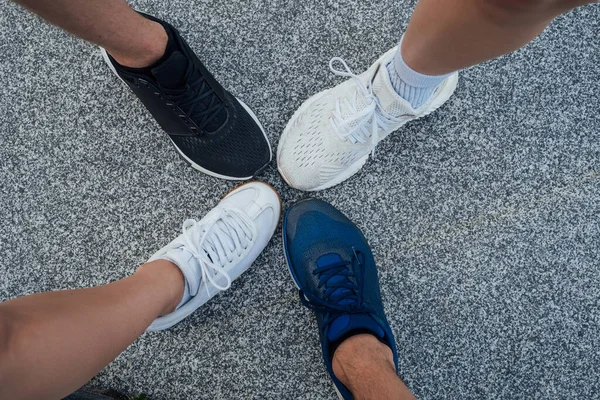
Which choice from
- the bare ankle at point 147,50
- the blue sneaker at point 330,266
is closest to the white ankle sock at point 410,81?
the blue sneaker at point 330,266

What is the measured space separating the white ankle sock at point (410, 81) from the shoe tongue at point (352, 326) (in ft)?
1.26

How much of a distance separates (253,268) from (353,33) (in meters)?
0.51

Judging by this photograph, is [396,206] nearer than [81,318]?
No

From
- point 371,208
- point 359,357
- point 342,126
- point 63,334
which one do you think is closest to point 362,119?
point 342,126

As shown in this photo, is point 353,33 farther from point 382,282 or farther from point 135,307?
point 135,307

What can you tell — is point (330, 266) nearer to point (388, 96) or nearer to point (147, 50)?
point (388, 96)

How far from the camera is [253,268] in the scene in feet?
2.81

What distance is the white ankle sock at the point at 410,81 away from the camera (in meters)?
0.65

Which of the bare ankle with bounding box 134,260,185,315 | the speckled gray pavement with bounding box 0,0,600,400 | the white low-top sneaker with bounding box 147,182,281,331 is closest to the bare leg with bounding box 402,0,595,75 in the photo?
the speckled gray pavement with bounding box 0,0,600,400

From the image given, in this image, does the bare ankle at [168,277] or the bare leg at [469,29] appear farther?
the bare ankle at [168,277]

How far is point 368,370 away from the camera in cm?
71

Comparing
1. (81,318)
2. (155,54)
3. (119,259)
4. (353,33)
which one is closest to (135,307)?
(81,318)

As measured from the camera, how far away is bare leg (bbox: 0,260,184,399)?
0.49m

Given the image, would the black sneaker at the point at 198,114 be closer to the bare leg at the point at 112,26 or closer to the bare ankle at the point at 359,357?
the bare leg at the point at 112,26
